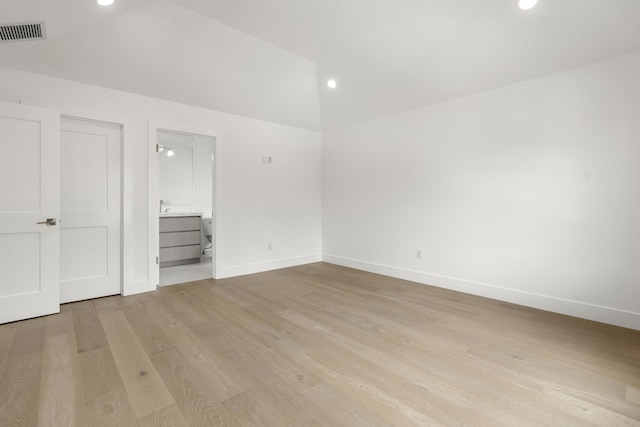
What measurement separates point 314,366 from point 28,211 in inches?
122

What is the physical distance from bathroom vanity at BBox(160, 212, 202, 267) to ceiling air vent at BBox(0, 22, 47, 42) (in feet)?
9.55

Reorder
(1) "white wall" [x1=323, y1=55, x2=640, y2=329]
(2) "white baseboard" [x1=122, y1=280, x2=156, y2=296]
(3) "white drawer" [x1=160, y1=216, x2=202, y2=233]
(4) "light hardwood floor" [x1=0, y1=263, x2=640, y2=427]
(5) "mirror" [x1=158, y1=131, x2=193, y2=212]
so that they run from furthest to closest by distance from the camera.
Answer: (5) "mirror" [x1=158, y1=131, x2=193, y2=212]
(3) "white drawer" [x1=160, y1=216, x2=202, y2=233]
(2) "white baseboard" [x1=122, y1=280, x2=156, y2=296]
(1) "white wall" [x1=323, y1=55, x2=640, y2=329]
(4) "light hardwood floor" [x1=0, y1=263, x2=640, y2=427]

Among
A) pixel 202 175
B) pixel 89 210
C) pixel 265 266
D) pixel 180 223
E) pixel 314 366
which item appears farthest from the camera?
pixel 202 175

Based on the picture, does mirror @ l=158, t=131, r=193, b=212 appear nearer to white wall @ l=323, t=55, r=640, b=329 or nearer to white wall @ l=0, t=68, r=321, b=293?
white wall @ l=0, t=68, r=321, b=293

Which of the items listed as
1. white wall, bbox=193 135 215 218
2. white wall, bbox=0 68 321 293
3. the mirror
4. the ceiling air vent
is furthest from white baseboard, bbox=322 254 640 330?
the ceiling air vent

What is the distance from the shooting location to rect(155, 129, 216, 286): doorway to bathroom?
17.4ft

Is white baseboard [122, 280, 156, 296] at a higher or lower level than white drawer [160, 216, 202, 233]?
lower

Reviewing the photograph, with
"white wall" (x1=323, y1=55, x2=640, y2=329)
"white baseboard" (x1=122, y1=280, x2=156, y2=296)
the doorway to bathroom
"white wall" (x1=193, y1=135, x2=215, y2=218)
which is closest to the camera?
"white wall" (x1=323, y1=55, x2=640, y2=329)

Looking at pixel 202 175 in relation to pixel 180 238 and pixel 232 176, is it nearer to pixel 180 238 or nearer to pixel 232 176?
pixel 180 238

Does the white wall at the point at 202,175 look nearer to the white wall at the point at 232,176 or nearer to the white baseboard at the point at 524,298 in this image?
the white wall at the point at 232,176

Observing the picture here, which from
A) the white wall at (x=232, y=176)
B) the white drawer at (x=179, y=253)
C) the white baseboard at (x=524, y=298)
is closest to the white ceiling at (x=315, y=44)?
the white wall at (x=232, y=176)

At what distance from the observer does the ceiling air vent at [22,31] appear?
2449mm

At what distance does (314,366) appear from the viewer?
2039mm

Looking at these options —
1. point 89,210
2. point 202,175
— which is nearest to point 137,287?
point 89,210
